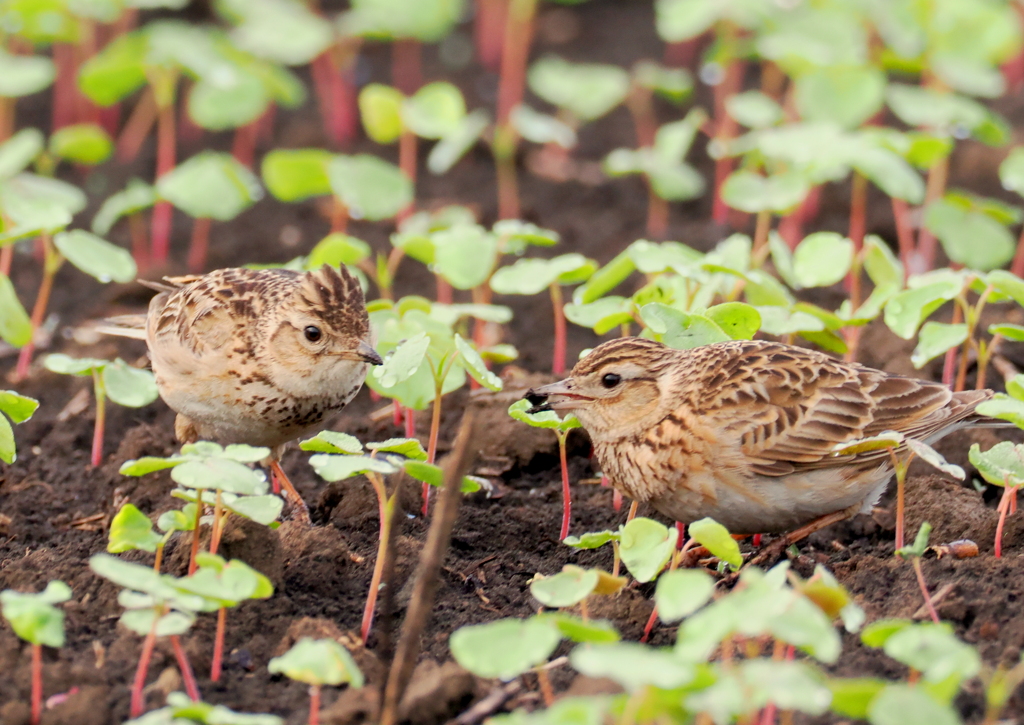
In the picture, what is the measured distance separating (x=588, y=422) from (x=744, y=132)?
5772mm

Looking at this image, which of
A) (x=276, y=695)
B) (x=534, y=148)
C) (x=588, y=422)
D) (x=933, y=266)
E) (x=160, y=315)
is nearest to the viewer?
(x=276, y=695)

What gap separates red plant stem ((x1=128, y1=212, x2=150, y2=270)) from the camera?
28.9ft

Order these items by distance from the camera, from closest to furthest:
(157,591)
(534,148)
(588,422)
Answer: (157,591) → (588,422) → (534,148)

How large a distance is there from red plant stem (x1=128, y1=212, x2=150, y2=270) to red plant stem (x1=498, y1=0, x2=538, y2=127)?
294 cm

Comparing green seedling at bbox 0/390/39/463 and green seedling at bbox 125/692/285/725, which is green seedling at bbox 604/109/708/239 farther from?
green seedling at bbox 125/692/285/725

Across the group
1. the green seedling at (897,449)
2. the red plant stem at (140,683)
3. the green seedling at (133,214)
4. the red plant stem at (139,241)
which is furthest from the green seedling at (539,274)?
the red plant stem at (139,241)

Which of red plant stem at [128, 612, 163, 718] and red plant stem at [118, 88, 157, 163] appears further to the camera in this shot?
red plant stem at [118, 88, 157, 163]

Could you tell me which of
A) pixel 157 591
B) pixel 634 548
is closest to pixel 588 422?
pixel 634 548

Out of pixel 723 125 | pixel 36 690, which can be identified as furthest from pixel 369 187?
pixel 36 690

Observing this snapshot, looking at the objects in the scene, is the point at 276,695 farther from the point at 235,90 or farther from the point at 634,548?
the point at 235,90

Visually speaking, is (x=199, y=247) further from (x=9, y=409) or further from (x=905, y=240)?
(x=905, y=240)

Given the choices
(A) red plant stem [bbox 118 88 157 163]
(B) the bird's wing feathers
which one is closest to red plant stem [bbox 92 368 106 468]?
(B) the bird's wing feathers

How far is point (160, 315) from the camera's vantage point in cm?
612

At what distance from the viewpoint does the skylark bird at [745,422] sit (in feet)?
16.4
